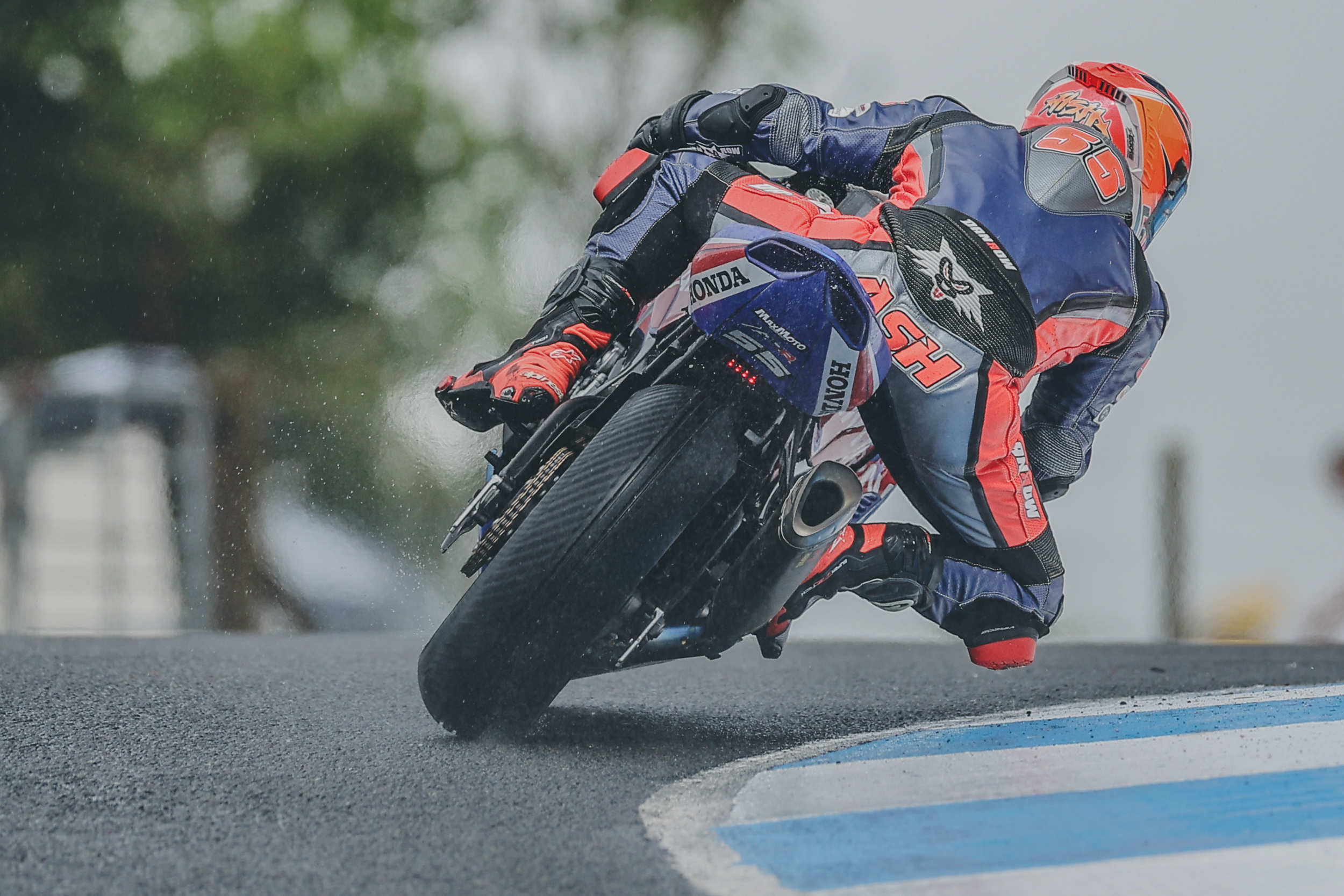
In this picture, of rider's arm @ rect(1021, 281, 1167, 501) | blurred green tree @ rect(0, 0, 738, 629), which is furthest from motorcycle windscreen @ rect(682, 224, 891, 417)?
blurred green tree @ rect(0, 0, 738, 629)

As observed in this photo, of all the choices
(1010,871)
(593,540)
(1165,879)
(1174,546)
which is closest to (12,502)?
(1174,546)

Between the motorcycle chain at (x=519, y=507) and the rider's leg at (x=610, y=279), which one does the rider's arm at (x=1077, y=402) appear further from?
the motorcycle chain at (x=519, y=507)

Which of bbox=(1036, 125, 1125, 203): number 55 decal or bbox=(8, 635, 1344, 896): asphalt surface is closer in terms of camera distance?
bbox=(8, 635, 1344, 896): asphalt surface

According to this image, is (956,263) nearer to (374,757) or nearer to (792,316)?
(792,316)

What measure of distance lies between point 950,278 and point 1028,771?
724 millimetres

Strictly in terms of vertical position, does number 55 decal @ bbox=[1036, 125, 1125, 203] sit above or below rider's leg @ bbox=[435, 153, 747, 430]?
above

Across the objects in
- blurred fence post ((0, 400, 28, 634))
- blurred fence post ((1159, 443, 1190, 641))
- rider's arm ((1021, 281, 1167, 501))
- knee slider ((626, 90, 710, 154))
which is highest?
knee slider ((626, 90, 710, 154))

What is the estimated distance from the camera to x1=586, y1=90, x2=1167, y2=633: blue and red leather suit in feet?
6.17

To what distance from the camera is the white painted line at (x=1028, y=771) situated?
155 cm

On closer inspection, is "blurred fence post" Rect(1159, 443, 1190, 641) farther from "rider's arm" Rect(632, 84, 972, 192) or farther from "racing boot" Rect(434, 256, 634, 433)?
"racing boot" Rect(434, 256, 634, 433)

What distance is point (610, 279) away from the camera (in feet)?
6.95

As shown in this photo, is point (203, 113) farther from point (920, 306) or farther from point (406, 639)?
point (920, 306)

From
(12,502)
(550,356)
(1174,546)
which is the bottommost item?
(12,502)

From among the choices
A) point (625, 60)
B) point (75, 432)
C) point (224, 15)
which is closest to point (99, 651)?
point (75, 432)
